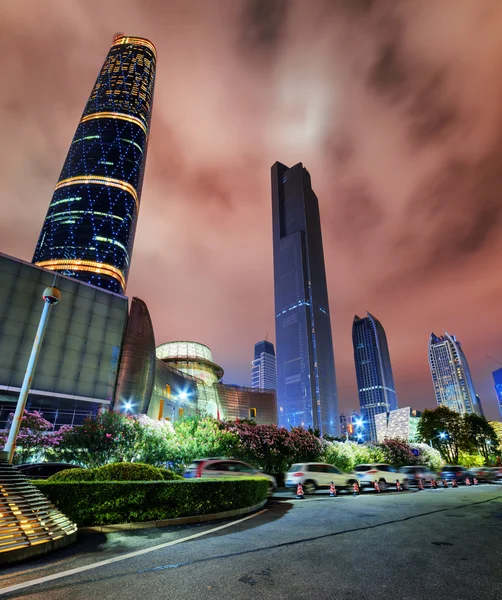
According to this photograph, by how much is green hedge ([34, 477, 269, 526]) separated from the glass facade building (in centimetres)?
3913

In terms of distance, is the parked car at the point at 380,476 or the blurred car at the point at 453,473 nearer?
the parked car at the point at 380,476

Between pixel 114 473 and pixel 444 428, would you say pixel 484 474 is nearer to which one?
pixel 444 428

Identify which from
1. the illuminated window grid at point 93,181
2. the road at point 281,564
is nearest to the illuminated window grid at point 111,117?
the illuminated window grid at point 93,181

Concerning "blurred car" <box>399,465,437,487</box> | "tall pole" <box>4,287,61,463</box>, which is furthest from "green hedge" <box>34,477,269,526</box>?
"blurred car" <box>399,465,437,487</box>

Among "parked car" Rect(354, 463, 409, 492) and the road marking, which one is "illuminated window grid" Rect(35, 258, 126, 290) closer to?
"parked car" Rect(354, 463, 409, 492)

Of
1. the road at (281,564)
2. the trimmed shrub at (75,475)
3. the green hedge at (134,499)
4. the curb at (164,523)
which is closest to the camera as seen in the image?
the road at (281,564)

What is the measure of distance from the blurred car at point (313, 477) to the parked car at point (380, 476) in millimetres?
2271

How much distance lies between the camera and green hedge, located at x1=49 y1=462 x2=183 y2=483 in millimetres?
10602

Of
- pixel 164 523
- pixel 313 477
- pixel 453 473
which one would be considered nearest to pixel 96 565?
pixel 164 523

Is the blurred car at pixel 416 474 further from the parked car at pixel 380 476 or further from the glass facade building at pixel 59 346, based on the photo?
the glass facade building at pixel 59 346

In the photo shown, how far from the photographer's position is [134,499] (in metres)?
9.20

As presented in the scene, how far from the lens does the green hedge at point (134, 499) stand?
8641 millimetres

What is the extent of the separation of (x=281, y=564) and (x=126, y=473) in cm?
764

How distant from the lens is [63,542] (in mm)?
6793
